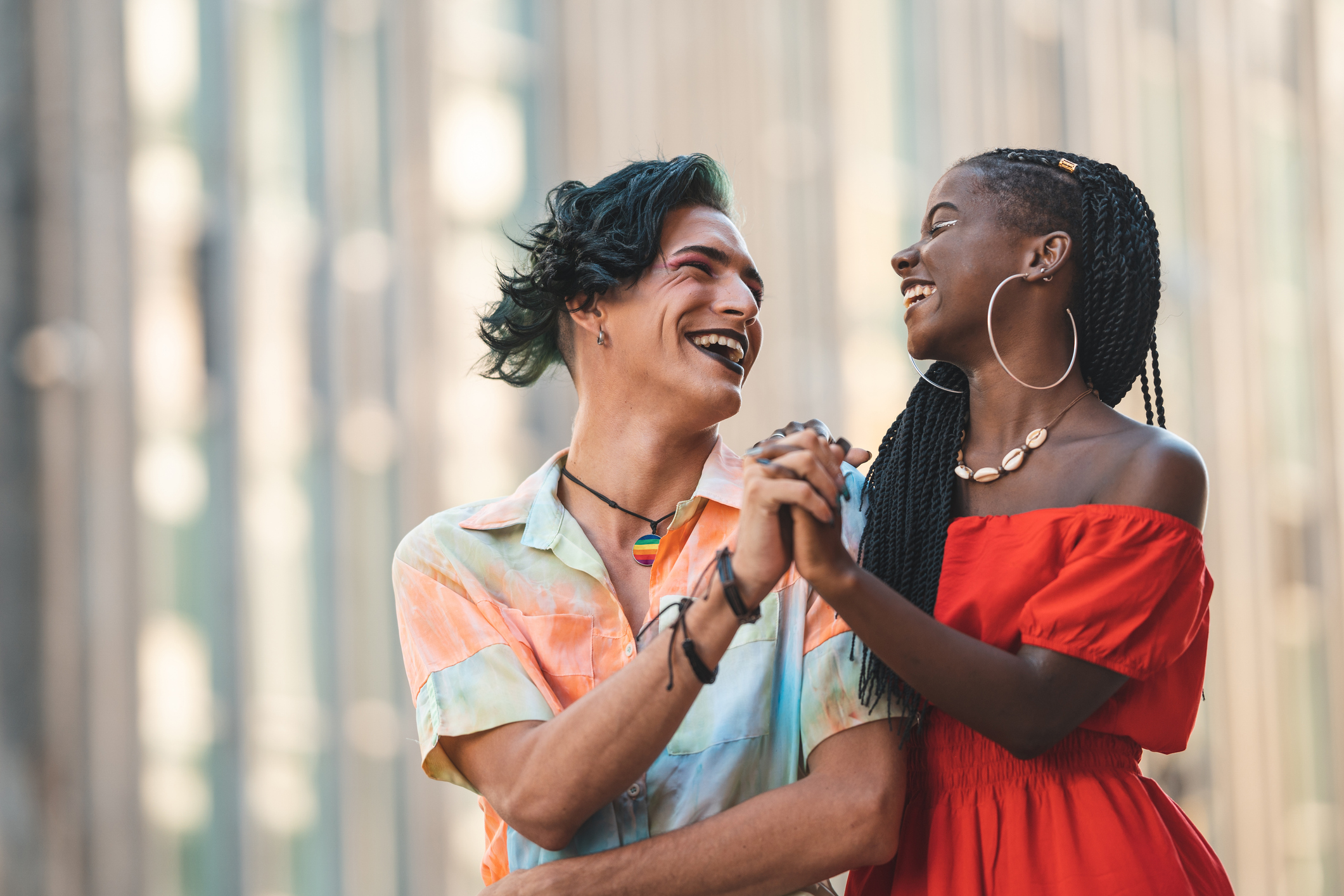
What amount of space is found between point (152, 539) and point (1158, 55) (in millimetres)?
8901

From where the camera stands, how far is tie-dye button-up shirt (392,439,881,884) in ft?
7.85

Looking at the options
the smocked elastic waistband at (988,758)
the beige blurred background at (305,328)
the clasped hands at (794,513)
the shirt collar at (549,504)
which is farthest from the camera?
the beige blurred background at (305,328)

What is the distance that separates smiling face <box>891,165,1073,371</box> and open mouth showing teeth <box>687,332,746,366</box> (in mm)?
391

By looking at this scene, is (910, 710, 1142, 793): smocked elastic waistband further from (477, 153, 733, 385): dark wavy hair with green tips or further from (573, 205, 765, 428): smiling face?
(477, 153, 733, 385): dark wavy hair with green tips

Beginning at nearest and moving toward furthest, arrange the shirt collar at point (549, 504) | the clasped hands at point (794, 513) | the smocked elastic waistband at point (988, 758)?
the clasped hands at point (794, 513) < the smocked elastic waistband at point (988, 758) < the shirt collar at point (549, 504)

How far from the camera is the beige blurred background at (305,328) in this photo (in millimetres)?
6145

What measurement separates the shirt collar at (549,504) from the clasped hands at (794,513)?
444 millimetres

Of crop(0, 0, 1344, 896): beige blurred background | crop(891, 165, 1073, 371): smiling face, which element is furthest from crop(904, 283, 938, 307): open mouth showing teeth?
crop(0, 0, 1344, 896): beige blurred background

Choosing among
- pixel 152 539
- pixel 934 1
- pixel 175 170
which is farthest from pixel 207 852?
pixel 934 1

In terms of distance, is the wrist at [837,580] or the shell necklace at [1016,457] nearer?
the wrist at [837,580]

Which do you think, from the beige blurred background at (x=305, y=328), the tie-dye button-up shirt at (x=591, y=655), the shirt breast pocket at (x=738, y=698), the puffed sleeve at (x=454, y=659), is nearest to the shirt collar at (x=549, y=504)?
the tie-dye button-up shirt at (x=591, y=655)

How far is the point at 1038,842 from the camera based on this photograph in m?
2.31

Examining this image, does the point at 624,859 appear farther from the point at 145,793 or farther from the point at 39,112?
the point at 39,112

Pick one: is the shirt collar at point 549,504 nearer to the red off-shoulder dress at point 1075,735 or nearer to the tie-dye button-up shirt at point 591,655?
the tie-dye button-up shirt at point 591,655
